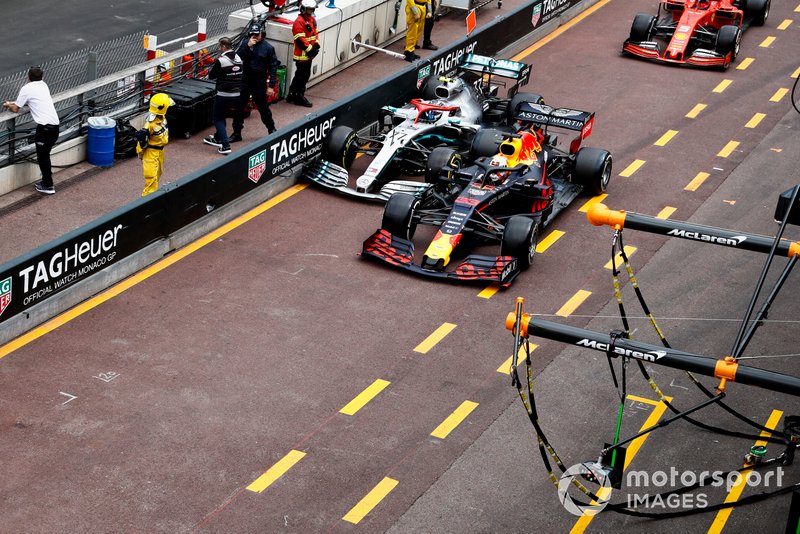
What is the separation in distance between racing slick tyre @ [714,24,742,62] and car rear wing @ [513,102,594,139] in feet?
24.8

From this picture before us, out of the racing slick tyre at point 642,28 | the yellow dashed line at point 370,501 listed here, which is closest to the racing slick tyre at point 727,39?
the racing slick tyre at point 642,28

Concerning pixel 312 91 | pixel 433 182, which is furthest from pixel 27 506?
pixel 312 91

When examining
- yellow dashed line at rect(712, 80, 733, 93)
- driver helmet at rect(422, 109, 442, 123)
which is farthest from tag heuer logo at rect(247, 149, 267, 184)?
yellow dashed line at rect(712, 80, 733, 93)

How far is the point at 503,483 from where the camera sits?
14016 mm

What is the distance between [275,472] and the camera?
548 inches

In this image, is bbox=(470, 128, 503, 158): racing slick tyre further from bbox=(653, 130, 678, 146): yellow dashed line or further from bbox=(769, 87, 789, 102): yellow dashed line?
bbox=(769, 87, 789, 102): yellow dashed line

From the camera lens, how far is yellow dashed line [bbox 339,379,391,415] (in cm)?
1519

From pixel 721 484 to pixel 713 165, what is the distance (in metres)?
10.5

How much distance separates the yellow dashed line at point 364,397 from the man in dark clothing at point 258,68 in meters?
7.95

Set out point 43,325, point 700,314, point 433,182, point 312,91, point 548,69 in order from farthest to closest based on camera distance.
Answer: point 548,69, point 312,91, point 433,182, point 700,314, point 43,325

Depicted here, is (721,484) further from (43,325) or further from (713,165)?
(713,165)

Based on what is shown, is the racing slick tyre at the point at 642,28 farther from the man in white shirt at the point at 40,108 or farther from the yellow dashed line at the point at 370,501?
the yellow dashed line at the point at 370,501

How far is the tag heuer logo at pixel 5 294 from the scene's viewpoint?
15.5 m

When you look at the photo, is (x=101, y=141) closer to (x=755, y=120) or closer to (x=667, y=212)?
(x=667, y=212)
